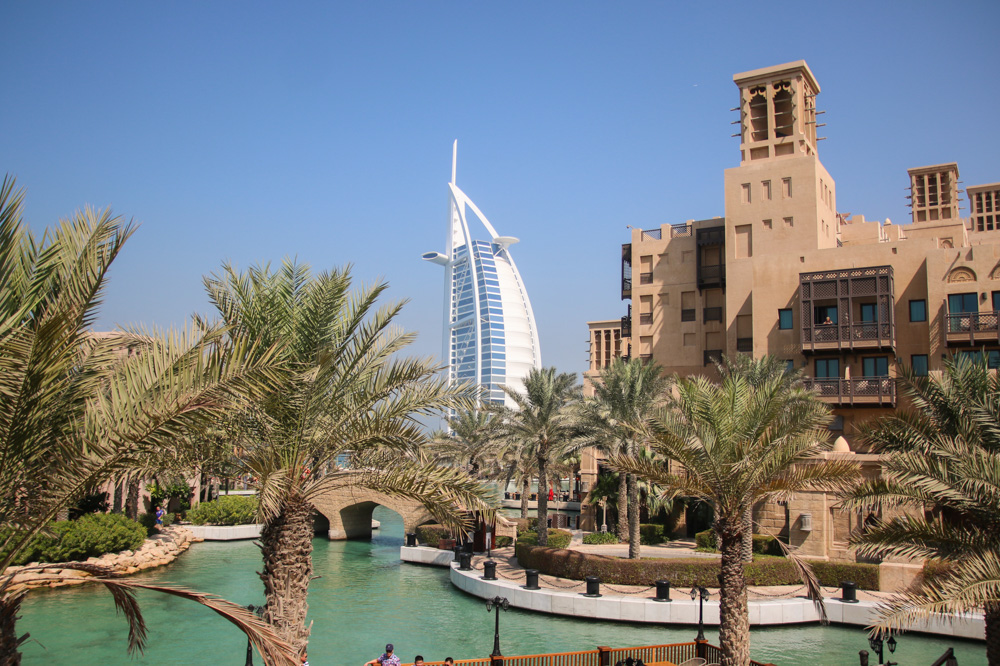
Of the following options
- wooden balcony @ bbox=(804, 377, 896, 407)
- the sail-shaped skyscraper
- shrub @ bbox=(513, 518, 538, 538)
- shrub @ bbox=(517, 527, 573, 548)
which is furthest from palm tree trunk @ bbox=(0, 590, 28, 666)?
the sail-shaped skyscraper

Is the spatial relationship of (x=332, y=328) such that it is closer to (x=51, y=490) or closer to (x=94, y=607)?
(x=51, y=490)

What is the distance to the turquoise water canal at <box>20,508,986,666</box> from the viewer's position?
20547 mm

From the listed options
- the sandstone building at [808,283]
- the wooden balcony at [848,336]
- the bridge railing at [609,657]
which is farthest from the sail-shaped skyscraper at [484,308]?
the bridge railing at [609,657]

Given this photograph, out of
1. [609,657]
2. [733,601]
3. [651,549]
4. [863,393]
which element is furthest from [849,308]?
[609,657]

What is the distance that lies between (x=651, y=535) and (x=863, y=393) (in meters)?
11.9

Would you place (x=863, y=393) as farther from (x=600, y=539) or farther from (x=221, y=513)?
(x=221, y=513)

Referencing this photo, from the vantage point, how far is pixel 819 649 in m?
21.3

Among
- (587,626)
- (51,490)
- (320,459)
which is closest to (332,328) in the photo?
(320,459)

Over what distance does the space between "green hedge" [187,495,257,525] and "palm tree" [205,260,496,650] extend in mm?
33831

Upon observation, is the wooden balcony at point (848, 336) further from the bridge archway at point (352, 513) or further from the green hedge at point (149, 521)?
the green hedge at point (149, 521)

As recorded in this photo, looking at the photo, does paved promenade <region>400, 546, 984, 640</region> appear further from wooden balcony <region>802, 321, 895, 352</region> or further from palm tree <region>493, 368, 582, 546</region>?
wooden balcony <region>802, 321, 895, 352</region>

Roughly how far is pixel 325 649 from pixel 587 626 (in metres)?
7.82

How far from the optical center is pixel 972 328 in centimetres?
3331

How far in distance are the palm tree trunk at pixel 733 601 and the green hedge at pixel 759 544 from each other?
49.0ft
